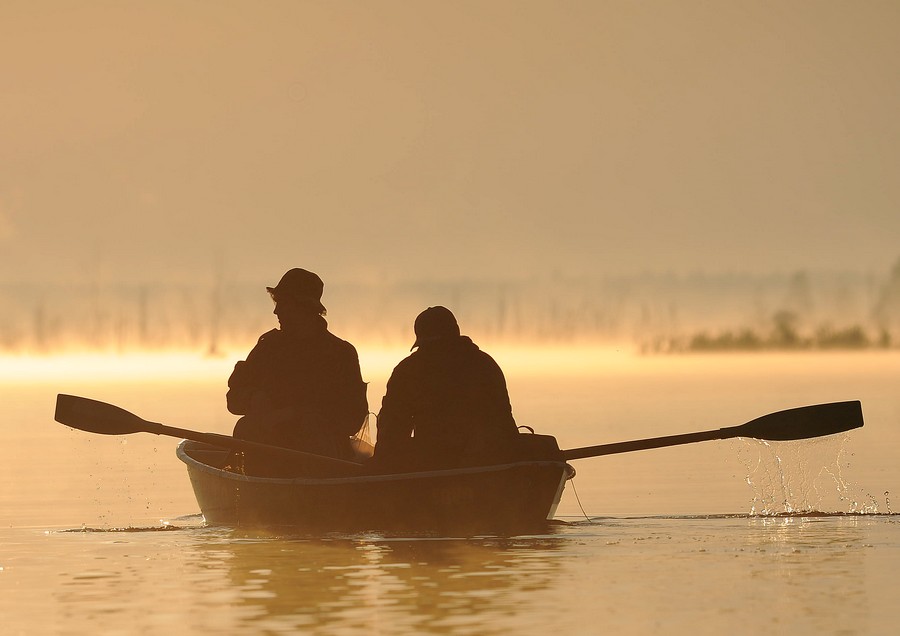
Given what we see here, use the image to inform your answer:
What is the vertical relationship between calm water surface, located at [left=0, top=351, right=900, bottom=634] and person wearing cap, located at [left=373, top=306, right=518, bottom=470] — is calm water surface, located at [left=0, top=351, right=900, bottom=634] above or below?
below

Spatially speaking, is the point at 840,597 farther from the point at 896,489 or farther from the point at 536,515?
the point at 896,489

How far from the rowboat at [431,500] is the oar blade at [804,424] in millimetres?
2415

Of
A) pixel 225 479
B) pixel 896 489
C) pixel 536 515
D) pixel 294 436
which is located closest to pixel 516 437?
pixel 536 515

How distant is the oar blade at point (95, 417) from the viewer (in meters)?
19.0

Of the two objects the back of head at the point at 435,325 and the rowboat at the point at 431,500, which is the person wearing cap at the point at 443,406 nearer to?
the back of head at the point at 435,325

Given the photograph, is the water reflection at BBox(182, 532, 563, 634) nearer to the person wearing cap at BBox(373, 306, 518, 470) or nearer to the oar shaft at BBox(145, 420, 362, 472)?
the person wearing cap at BBox(373, 306, 518, 470)

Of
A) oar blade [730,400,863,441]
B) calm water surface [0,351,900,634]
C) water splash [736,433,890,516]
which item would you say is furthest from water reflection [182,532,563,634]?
water splash [736,433,890,516]

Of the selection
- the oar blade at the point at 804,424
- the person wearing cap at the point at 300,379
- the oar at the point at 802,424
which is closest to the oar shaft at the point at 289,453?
the person wearing cap at the point at 300,379

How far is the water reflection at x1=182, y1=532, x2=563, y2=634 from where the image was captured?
10984 mm

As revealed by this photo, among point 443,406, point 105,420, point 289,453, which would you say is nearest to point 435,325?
point 443,406

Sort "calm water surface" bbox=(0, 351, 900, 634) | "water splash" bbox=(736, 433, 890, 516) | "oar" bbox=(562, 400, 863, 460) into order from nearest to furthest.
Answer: "calm water surface" bbox=(0, 351, 900, 634)
"oar" bbox=(562, 400, 863, 460)
"water splash" bbox=(736, 433, 890, 516)

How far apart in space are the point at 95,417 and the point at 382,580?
712cm

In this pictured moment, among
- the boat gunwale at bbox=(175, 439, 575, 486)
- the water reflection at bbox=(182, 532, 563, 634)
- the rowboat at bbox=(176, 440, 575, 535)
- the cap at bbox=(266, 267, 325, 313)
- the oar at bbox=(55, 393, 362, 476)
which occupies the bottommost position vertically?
Answer: the water reflection at bbox=(182, 532, 563, 634)

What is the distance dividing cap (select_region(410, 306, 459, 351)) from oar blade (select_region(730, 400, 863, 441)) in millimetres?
3857
